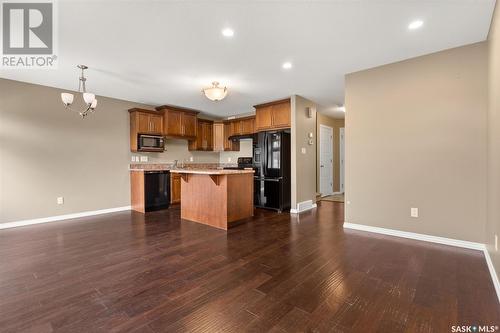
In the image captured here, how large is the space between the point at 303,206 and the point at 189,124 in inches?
146

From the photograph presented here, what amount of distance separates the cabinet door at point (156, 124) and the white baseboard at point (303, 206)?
3.78 meters

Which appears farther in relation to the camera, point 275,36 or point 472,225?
point 472,225

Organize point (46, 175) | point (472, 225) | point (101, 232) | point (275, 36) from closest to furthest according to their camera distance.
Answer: point (275, 36) → point (472, 225) → point (101, 232) → point (46, 175)

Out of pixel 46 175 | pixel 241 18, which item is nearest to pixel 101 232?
pixel 46 175

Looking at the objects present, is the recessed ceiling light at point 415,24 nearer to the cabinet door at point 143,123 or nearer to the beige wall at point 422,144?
the beige wall at point 422,144

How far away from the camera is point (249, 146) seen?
6.87 meters

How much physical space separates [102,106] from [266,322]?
5364 millimetres

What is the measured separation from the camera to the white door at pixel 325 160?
6.88 meters

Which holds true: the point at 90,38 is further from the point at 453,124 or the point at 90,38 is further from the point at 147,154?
the point at 453,124

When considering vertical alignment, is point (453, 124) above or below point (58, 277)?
above

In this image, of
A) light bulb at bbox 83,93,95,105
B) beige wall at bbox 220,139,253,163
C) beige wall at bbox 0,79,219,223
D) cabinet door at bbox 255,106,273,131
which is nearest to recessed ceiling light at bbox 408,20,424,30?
cabinet door at bbox 255,106,273,131

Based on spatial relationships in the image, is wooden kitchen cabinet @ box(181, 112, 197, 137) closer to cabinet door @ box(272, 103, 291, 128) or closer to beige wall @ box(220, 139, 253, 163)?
beige wall @ box(220, 139, 253, 163)

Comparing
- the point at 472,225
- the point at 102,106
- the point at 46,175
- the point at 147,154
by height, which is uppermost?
the point at 102,106

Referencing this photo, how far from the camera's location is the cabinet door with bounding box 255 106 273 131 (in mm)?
5426
